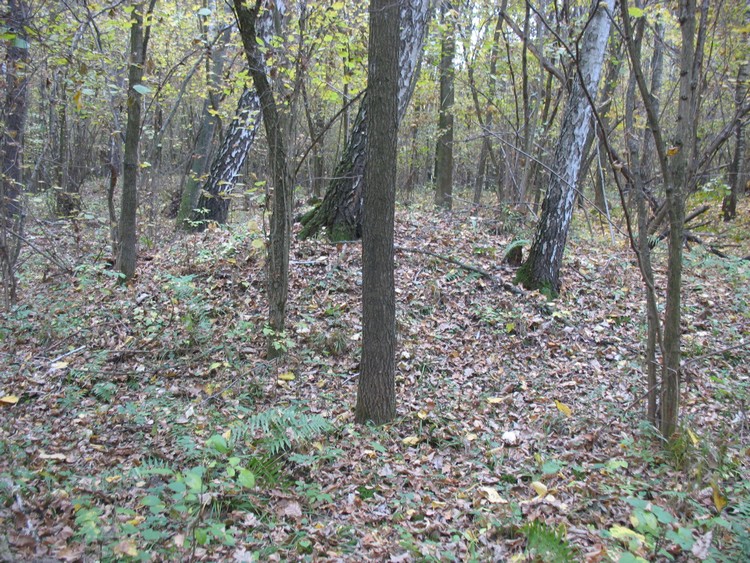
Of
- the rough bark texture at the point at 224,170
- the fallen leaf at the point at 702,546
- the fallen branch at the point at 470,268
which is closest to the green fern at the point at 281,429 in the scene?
the fallen leaf at the point at 702,546

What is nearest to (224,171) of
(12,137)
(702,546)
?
(12,137)

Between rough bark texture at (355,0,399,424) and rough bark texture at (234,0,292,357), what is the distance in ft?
4.51

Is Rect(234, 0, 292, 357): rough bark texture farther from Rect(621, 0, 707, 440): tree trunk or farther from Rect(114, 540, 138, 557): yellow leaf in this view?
Rect(621, 0, 707, 440): tree trunk

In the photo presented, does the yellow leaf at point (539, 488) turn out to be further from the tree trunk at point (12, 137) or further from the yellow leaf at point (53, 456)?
the tree trunk at point (12, 137)

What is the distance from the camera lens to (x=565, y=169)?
7195 mm

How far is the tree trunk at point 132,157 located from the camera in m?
7.13

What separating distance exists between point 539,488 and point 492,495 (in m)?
0.36

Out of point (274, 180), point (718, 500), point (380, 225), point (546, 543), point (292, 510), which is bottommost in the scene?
point (292, 510)

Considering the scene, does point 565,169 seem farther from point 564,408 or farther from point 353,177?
point 564,408

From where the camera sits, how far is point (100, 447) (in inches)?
169

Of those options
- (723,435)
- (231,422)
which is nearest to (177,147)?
(231,422)

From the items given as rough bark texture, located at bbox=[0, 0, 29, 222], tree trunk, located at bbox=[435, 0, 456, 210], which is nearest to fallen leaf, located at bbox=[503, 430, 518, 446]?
rough bark texture, located at bbox=[0, 0, 29, 222]

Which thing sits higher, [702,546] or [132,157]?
[132,157]

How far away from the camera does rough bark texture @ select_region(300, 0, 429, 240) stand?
768cm
